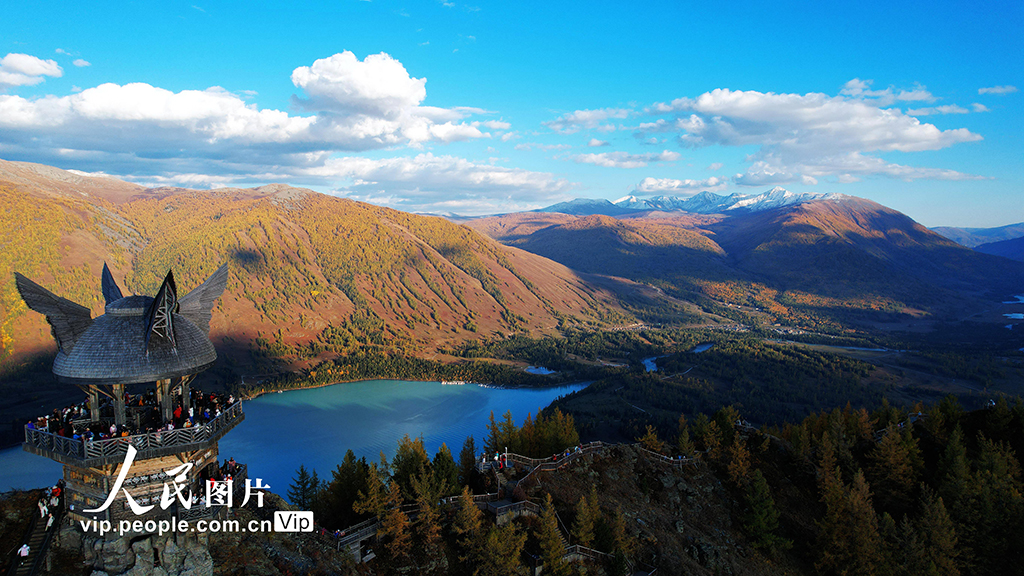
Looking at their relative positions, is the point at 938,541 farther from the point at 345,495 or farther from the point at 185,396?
the point at 185,396

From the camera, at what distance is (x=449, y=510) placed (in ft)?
107

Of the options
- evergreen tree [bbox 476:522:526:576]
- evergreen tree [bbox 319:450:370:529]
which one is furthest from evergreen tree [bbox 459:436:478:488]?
evergreen tree [bbox 476:522:526:576]

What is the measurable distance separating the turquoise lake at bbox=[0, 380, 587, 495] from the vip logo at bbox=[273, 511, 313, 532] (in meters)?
65.3

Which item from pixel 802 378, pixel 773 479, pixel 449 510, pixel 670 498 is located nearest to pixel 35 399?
pixel 449 510

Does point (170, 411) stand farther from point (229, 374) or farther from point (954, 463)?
point (229, 374)

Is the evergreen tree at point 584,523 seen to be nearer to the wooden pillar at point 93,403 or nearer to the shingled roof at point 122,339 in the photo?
the shingled roof at point 122,339

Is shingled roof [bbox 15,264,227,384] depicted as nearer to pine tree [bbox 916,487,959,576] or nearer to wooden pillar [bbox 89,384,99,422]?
wooden pillar [bbox 89,384,99,422]

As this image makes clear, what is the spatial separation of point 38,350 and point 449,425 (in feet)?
382

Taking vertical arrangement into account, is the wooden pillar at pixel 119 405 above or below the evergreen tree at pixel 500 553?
above

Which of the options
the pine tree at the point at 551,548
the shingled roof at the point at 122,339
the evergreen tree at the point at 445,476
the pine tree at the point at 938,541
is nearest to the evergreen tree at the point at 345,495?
the evergreen tree at the point at 445,476

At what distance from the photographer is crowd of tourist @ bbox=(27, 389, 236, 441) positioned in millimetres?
18219

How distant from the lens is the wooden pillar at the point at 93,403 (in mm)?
18391

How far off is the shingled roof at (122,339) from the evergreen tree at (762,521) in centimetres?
4151

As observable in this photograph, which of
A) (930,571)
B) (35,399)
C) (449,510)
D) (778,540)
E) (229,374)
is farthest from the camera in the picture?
(229,374)
